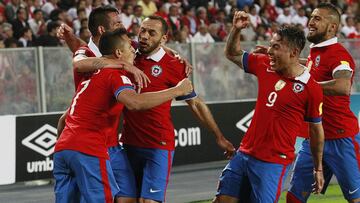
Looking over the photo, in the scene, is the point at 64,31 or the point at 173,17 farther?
the point at 173,17

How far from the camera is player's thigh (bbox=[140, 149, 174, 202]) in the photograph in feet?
29.9

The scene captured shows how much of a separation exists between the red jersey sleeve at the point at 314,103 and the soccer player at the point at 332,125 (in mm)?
1103

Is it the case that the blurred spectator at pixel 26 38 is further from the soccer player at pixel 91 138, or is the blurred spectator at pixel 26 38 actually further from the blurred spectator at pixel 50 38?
the soccer player at pixel 91 138

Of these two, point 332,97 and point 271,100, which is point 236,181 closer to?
point 271,100

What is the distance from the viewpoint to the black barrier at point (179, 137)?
616 inches

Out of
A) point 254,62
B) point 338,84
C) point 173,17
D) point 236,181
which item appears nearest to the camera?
point 236,181

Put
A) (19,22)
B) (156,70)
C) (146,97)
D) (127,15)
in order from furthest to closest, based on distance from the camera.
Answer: (127,15) → (19,22) → (156,70) → (146,97)

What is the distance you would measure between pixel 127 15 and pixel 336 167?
1176 cm

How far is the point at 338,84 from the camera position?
9.46 metres

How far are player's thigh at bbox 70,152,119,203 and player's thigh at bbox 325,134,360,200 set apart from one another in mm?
2866

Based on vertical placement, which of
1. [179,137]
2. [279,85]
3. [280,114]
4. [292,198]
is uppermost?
[279,85]

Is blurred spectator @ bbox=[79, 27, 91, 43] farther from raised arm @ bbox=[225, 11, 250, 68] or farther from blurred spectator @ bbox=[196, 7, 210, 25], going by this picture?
raised arm @ bbox=[225, 11, 250, 68]

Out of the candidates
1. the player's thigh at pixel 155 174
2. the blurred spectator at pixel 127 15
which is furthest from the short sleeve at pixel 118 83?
the blurred spectator at pixel 127 15

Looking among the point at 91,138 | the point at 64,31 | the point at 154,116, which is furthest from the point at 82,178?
the point at 64,31
